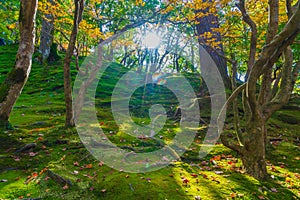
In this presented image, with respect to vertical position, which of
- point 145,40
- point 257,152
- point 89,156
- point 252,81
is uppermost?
point 145,40

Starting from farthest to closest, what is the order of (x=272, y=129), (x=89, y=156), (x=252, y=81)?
(x=272, y=129) → (x=89, y=156) → (x=252, y=81)

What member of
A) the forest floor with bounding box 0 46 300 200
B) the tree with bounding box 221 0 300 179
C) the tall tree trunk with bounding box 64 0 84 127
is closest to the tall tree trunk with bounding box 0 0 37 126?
the forest floor with bounding box 0 46 300 200

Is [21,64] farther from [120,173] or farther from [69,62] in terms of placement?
[120,173]

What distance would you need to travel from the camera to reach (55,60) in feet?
64.4

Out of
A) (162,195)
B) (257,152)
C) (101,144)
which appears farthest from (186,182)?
(101,144)

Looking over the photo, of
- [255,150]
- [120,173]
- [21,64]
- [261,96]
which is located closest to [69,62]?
[21,64]

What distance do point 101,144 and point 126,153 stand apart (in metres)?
0.90

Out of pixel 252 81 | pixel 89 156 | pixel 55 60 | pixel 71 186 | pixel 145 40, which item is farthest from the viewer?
pixel 145 40

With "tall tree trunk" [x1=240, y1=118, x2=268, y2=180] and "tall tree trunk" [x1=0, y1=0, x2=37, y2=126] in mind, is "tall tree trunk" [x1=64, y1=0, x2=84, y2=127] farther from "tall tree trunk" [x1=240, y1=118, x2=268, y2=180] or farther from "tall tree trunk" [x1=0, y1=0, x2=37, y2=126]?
"tall tree trunk" [x1=240, y1=118, x2=268, y2=180]

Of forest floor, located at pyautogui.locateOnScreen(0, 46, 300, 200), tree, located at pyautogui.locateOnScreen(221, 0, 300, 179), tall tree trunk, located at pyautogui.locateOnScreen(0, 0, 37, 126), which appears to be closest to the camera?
forest floor, located at pyautogui.locateOnScreen(0, 46, 300, 200)

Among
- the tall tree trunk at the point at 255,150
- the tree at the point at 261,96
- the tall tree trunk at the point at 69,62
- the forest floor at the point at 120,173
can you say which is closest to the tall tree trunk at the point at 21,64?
the forest floor at the point at 120,173

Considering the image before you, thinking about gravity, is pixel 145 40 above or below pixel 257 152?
above

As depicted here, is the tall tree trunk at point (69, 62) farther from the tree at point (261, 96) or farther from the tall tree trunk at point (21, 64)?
the tree at point (261, 96)

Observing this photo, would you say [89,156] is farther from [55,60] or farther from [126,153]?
[55,60]
